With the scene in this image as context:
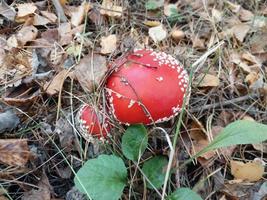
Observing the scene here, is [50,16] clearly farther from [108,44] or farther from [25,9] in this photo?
[108,44]

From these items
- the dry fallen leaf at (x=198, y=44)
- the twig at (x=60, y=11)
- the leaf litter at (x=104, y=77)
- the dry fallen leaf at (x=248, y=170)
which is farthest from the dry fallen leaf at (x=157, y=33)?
the dry fallen leaf at (x=248, y=170)

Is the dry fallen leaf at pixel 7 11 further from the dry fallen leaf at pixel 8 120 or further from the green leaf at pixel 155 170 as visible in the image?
the green leaf at pixel 155 170

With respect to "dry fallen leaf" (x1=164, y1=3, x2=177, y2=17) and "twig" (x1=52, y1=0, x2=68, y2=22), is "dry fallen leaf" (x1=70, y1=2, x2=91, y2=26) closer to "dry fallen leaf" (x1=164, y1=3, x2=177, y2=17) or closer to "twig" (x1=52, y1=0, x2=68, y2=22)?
"twig" (x1=52, y1=0, x2=68, y2=22)

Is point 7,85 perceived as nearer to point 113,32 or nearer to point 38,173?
point 38,173

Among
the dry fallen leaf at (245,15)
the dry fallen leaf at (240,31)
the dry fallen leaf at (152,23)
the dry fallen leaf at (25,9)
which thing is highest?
the dry fallen leaf at (25,9)

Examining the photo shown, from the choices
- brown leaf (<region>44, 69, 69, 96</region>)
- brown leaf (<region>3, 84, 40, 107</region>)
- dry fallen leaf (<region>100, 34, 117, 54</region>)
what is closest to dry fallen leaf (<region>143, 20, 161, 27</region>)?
dry fallen leaf (<region>100, 34, 117, 54</region>)

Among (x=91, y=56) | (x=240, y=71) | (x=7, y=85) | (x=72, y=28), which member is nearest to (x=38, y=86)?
(x=7, y=85)
